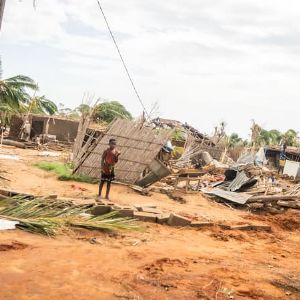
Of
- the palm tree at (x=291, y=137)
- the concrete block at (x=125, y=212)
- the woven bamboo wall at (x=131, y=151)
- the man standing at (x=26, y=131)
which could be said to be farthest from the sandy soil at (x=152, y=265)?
the palm tree at (x=291, y=137)

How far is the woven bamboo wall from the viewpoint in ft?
40.8

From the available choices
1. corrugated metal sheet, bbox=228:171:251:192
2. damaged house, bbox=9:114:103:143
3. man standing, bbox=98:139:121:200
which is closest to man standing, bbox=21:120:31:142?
damaged house, bbox=9:114:103:143

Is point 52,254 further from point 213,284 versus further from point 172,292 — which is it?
point 213,284

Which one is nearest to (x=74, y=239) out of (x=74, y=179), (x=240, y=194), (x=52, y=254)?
(x=52, y=254)

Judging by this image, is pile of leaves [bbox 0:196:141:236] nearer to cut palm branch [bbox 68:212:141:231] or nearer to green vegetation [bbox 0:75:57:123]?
cut palm branch [bbox 68:212:141:231]

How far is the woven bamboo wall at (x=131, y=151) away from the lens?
1243 cm

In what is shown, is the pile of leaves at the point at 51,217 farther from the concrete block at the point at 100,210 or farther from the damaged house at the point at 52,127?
the damaged house at the point at 52,127

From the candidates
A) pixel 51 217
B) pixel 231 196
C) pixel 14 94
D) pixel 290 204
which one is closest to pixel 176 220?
pixel 51 217

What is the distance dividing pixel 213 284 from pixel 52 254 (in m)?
2.09

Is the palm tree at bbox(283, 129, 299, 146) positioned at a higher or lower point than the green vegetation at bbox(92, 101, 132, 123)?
higher

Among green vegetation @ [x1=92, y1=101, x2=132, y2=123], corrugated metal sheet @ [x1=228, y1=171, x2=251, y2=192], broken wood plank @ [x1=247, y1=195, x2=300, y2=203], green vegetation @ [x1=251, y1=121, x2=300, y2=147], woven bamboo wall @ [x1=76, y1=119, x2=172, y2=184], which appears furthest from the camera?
green vegetation @ [x1=251, y1=121, x2=300, y2=147]

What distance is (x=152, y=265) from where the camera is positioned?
514cm

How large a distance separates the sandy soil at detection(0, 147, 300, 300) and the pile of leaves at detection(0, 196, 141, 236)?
0.56ft

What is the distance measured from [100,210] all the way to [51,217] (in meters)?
1.38
